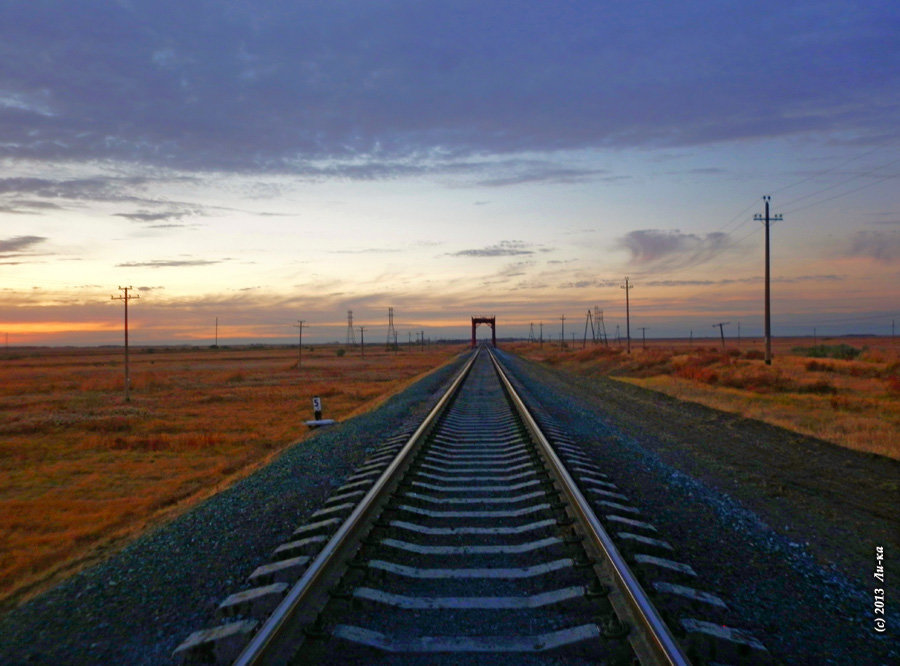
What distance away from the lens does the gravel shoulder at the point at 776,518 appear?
4133 mm

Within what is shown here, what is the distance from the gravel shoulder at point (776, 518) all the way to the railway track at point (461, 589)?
1.47 ft

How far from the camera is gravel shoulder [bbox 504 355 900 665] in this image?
163 inches

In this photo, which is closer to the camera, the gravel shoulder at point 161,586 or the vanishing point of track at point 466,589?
the vanishing point of track at point 466,589

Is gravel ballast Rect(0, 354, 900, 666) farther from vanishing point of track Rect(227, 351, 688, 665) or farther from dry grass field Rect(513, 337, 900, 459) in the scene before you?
dry grass field Rect(513, 337, 900, 459)

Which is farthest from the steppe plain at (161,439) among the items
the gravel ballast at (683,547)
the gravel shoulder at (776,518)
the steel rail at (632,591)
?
the steel rail at (632,591)

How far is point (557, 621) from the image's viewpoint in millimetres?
3887

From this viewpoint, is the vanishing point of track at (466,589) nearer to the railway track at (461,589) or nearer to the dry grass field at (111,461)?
the railway track at (461,589)

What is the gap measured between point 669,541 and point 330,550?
2.88 meters

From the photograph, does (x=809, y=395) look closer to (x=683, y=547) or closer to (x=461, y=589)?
(x=683, y=547)

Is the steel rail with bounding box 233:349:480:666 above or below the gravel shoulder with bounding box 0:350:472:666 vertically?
above

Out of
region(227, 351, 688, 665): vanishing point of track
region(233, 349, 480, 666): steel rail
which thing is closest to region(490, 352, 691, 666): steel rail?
region(227, 351, 688, 665): vanishing point of track

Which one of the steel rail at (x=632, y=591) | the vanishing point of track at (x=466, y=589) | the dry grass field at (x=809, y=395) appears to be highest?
→ the steel rail at (x=632, y=591)

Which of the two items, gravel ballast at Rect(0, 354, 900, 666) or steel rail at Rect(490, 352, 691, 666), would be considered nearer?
steel rail at Rect(490, 352, 691, 666)

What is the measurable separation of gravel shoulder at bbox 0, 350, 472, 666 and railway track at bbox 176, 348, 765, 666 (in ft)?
1.18
